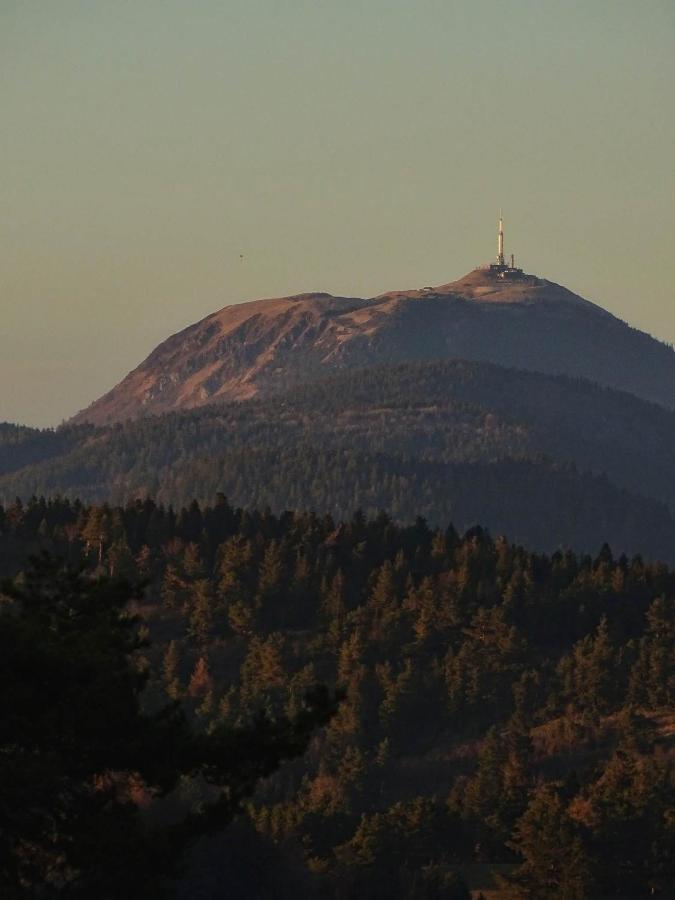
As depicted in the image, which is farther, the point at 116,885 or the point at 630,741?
the point at 630,741

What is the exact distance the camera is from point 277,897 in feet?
362

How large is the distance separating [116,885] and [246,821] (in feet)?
229

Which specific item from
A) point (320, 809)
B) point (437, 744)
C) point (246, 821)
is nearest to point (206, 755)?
point (246, 821)

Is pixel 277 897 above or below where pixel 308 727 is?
below

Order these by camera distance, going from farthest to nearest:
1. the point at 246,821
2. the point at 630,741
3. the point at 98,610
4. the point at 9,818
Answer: the point at 630,741 < the point at 246,821 < the point at 98,610 < the point at 9,818

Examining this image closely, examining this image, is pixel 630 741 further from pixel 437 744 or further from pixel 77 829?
pixel 77 829

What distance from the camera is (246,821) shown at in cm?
11931

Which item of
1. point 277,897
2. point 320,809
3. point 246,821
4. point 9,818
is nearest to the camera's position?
point 9,818

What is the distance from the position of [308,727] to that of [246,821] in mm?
68294

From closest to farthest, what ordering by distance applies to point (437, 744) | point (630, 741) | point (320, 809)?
point (320, 809) < point (630, 741) < point (437, 744)

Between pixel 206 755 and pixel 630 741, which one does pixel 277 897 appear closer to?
pixel 206 755

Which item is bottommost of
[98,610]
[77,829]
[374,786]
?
[374,786]

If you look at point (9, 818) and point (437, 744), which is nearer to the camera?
point (9, 818)

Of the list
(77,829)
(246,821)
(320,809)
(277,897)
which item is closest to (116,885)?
(77,829)
